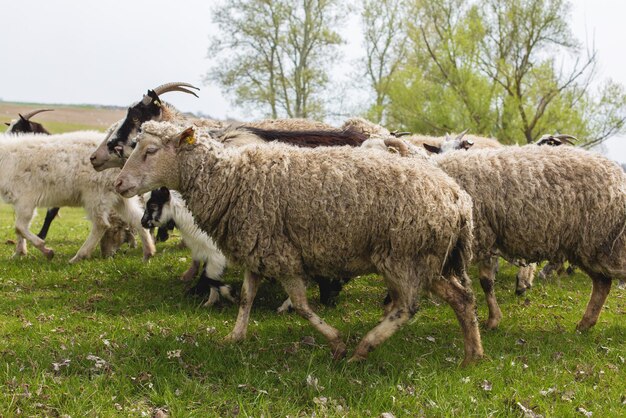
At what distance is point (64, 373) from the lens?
4.36 metres

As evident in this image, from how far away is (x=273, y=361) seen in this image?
15.9 ft

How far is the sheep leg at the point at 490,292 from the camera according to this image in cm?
627

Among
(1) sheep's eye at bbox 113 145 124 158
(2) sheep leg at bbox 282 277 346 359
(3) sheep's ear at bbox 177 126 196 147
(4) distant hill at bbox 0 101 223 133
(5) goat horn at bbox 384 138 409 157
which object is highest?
(3) sheep's ear at bbox 177 126 196 147

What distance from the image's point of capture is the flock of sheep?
482cm

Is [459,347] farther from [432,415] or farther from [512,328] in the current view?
[432,415]

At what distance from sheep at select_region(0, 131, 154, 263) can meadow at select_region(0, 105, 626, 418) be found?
1631 mm

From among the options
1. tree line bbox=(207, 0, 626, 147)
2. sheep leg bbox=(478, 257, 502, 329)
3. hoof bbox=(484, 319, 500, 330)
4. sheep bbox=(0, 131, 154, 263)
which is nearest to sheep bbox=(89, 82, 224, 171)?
sheep bbox=(0, 131, 154, 263)

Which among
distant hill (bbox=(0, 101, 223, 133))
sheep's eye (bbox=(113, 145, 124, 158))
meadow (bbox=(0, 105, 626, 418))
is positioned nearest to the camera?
meadow (bbox=(0, 105, 626, 418))

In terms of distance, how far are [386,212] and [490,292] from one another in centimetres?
215

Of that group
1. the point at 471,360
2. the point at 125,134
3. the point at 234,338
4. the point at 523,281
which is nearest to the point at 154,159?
the point at 234,338

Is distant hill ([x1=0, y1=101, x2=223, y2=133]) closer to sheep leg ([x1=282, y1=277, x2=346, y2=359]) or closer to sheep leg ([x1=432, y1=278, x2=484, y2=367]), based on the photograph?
sheep leg ([x1=282, y1=277, x2=346, y2=359])

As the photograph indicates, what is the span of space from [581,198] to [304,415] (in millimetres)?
3472

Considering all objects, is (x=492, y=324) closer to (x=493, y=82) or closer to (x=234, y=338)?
(x=234, y=338)

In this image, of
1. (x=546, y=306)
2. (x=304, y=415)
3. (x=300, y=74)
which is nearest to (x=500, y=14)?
(x=300, y=74)
